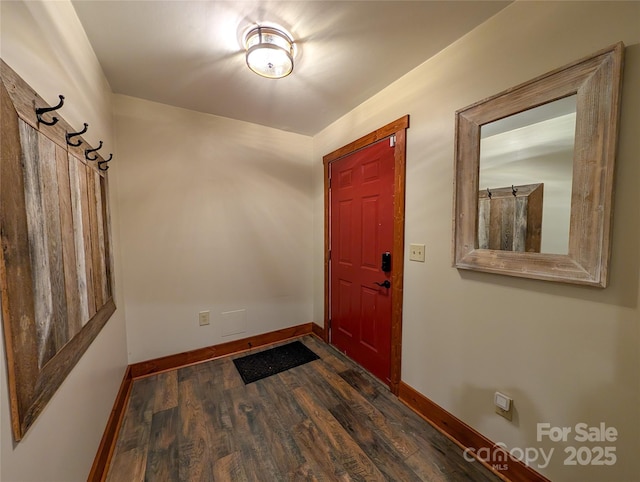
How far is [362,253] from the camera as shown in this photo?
221cm

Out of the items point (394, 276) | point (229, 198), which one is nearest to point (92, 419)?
point (229, 198)

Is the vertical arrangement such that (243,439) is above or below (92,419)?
below

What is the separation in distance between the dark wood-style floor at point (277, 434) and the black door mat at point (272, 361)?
0.10 m

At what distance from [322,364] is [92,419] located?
1.61 metres

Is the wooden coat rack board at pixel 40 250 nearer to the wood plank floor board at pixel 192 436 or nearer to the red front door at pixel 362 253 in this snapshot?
the wood plank floor board at pixel 192 436

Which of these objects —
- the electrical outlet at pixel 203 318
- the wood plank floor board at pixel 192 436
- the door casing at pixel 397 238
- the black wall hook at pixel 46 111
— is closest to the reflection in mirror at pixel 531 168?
the door casing at pixel 397 238

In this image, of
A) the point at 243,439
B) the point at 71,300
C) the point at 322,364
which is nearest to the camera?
the point at 71,300

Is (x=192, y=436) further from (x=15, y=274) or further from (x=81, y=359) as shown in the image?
(x=15, y=274)

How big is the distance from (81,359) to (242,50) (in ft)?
6.03

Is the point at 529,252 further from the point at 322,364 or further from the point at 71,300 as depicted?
the point at 71,300

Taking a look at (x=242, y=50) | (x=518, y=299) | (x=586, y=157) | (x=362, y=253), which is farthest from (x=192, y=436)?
(x=586, y=157)

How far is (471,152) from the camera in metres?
1.37

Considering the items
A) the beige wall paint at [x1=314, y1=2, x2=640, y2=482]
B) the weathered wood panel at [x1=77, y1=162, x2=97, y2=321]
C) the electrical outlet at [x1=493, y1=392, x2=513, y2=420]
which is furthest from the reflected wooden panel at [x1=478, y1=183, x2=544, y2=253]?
the weathered wood panel at [x1=77, y1=162, x2=97, y2=321]

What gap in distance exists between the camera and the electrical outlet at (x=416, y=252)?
5.49 ft
